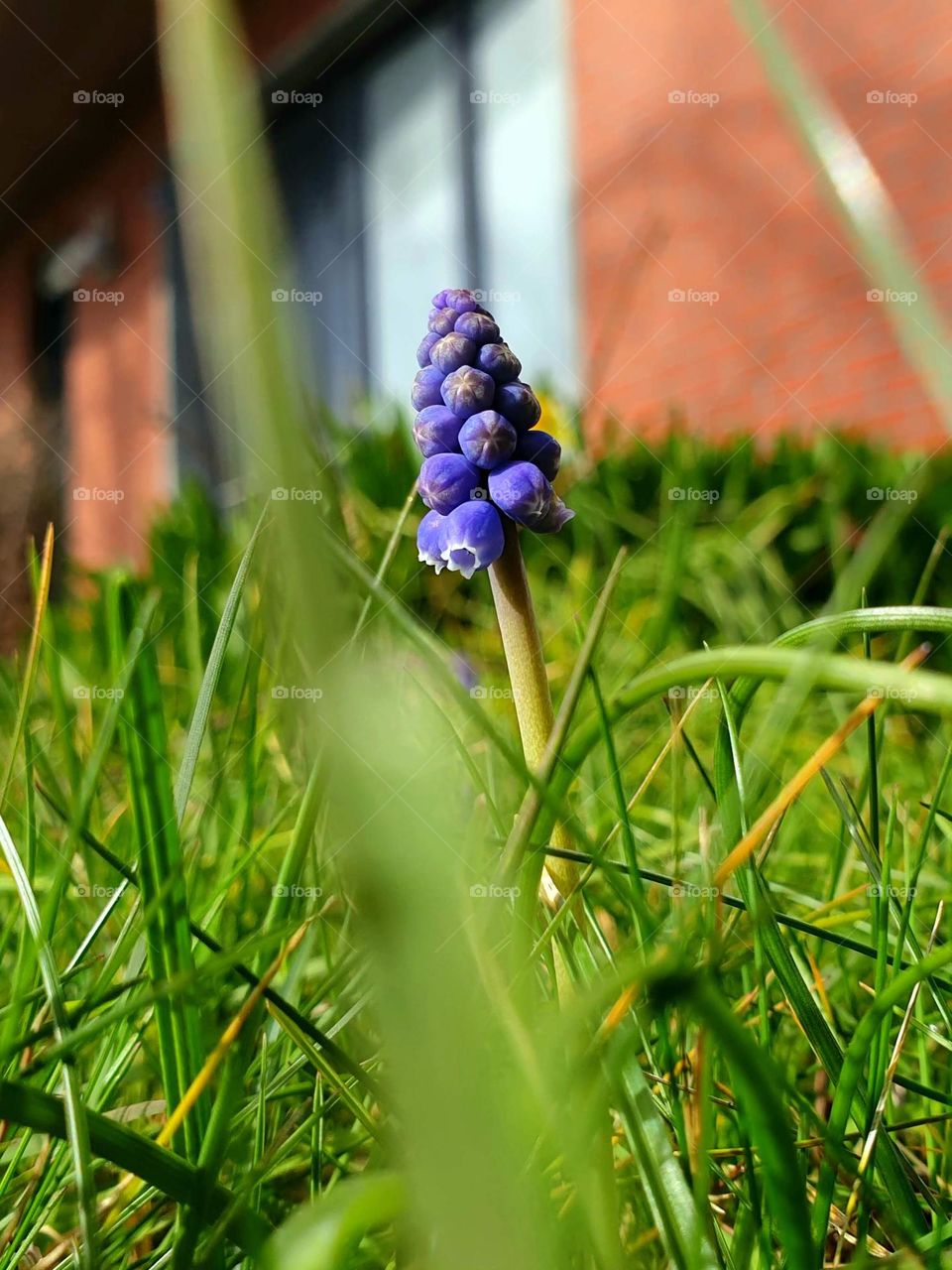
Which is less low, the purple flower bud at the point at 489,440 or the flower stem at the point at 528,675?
the purple flower bud at the point at 489,440

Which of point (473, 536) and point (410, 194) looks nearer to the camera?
point (473, 536)

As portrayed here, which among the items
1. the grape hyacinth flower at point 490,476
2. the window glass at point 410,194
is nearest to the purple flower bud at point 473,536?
the grape hyacinth flower at point 490,476

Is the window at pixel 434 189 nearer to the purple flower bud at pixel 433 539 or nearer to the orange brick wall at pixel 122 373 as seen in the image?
the orange brick wall at pixel 122 373

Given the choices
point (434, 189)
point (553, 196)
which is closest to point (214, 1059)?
point (553, 196)

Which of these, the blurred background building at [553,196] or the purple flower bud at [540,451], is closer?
the purple flower bud at [540,451]

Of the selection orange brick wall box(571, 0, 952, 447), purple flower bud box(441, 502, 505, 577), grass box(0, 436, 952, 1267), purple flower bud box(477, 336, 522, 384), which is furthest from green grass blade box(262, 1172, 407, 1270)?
orange brick wall box(571, 0, 952, 447)

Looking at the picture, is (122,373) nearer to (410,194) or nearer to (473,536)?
(410,194)

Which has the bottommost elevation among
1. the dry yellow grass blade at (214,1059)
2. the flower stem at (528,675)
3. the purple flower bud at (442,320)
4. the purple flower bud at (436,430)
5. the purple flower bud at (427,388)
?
the dry yellow grass blade at (214,1059)
